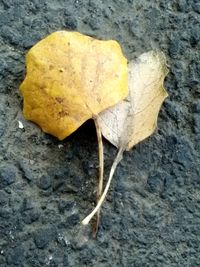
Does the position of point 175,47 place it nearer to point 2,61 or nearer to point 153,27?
point 153,27

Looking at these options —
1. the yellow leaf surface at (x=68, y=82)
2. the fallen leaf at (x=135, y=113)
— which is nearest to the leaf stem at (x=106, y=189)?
the fallen leaf at (x=135, y=113)

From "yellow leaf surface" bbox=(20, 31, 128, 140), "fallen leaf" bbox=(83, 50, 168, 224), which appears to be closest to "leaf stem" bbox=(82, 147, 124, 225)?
"fallen leaf" bbox=(83, 50, 168, 224)

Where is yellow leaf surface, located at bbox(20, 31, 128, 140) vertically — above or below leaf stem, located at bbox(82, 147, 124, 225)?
above

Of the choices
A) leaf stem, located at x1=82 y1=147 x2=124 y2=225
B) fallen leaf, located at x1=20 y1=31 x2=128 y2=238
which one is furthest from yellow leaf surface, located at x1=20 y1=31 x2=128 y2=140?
leaf stem, located at x1=82 y1=147 x2=124 y2=225

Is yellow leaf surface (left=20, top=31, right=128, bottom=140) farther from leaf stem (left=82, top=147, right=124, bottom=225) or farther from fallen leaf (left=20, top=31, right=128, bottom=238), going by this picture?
leaf stem (left=82, top=147, right=124, bottom=225)

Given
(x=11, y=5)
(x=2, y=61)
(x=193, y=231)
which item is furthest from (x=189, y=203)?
(x=11, y=5)

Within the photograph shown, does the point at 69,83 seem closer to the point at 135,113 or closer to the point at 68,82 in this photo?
the point at 68,82
